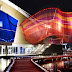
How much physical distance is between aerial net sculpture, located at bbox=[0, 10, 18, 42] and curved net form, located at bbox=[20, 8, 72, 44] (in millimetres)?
2731

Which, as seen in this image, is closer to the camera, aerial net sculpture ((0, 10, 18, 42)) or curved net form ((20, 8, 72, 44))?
aerial net sculpture ((0, 10, 18, 42))

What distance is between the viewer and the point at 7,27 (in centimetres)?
3981

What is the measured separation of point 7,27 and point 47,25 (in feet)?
33.2

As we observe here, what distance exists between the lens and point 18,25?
43844mm

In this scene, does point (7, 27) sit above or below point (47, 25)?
below

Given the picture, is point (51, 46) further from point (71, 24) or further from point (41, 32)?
point (71, 24)

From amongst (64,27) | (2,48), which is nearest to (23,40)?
(2,48)

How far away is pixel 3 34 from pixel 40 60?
14.8 meters

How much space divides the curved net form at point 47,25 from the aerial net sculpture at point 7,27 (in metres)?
2.73

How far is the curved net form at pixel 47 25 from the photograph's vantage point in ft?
131

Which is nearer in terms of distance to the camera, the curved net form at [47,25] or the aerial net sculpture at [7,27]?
the aerial net sculpture at [7,27]

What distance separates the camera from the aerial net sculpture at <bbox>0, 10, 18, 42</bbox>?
126ft

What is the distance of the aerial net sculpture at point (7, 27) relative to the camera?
3834 centimetres

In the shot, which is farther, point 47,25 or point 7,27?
point 47,25
